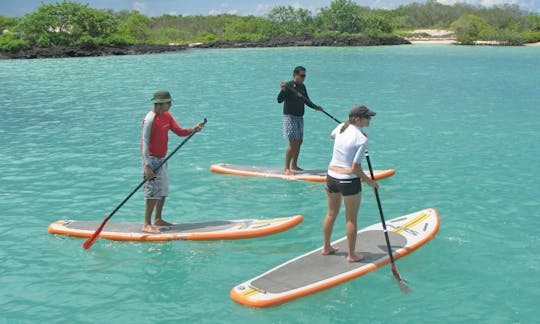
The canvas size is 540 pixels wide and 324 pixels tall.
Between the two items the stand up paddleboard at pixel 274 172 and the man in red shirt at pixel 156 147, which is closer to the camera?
the man in red shirt at pixel 156 147

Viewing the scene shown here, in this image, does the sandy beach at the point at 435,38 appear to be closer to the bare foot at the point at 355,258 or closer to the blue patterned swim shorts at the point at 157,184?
the blue patterned swim shorts at the point at 157,184

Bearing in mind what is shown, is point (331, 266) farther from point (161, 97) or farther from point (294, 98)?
point (294, 98)

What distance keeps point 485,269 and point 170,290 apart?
14.5 ft

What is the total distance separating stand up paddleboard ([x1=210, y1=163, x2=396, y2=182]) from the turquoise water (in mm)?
216

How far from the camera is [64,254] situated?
8.27 m

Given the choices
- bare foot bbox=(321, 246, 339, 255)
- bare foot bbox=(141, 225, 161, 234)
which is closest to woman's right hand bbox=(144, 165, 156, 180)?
bare foot bbox=(141, 225, 161, 234)

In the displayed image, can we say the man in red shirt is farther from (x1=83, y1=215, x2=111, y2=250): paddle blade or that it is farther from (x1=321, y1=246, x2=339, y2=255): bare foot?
(x1=321, y1=246, x2=339, y2=255): bare foot

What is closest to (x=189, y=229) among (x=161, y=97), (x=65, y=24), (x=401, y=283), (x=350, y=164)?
(x=161, y=97)

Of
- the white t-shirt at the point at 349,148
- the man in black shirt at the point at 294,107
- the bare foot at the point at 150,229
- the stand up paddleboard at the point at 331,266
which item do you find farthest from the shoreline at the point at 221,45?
the white t-shirt at the point at 349,148

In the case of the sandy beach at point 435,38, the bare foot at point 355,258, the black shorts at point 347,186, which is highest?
the sandy beach at point 435,38

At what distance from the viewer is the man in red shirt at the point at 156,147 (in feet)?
26.6

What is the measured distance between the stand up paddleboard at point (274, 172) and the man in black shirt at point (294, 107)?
0.80 feet

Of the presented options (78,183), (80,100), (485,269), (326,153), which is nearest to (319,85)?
(80,100)

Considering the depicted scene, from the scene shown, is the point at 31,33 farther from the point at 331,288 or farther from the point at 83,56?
the point at 331,288
